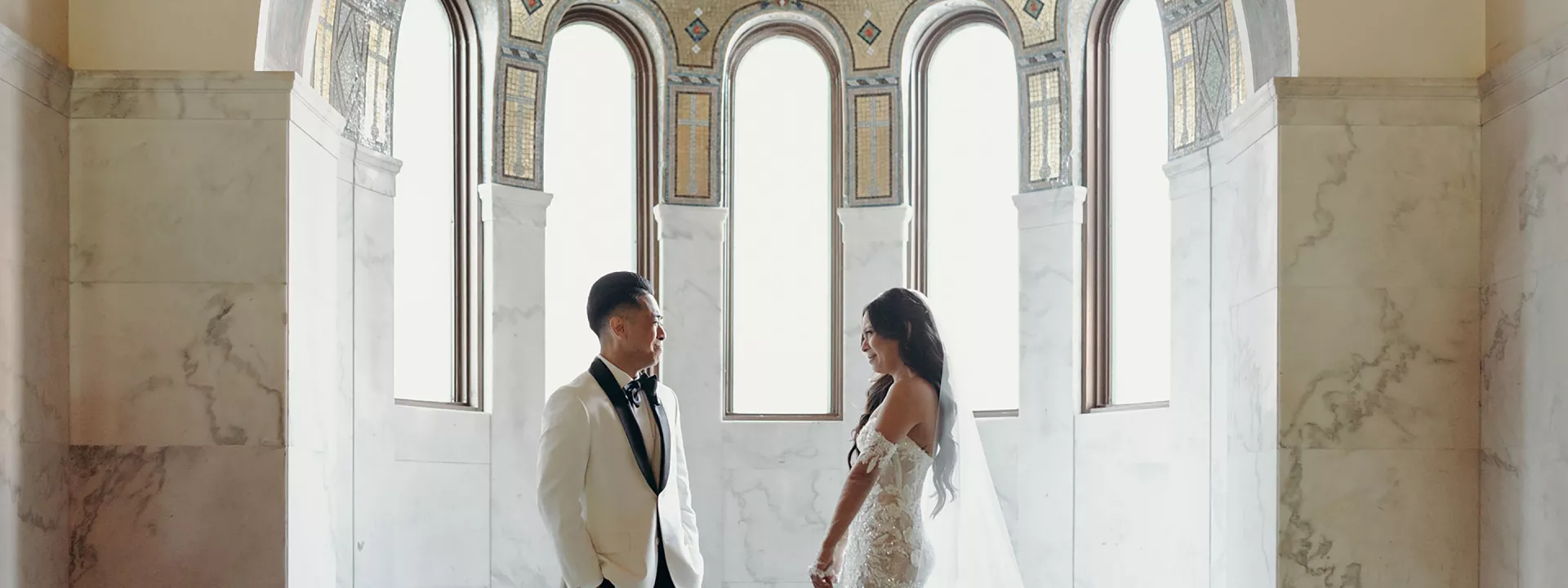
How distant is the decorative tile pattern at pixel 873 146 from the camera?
8.14m

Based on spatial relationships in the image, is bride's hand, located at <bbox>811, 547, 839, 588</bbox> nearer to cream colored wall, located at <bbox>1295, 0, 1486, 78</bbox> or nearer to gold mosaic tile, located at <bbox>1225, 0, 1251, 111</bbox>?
cream colored wall, located at <bbox>1295, 0, 1486, 78</bbox>

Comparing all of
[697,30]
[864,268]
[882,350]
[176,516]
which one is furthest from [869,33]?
[176,516]

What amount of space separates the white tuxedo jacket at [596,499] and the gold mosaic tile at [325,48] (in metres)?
2.52

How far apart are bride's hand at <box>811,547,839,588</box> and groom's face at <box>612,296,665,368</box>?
77 cm

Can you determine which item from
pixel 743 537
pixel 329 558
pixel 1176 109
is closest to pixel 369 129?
pixel 329 558

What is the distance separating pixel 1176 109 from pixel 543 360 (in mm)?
3387

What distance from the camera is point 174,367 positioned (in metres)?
4.57

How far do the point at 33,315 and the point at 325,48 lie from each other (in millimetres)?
2068

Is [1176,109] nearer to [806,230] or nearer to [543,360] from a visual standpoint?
[806,230]

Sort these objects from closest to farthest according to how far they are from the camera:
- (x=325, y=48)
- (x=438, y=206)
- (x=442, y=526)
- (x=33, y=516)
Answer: (x=33, y=516) → (x=325, y=48) → (x=442, y=526) → (x=438, y=206)

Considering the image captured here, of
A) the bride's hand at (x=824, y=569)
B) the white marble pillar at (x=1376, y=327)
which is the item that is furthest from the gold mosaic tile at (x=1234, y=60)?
the bride's hand at (x=824, y=569)

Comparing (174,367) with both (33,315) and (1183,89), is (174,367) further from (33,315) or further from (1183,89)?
(1183,89)

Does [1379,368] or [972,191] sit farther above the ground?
[972,191]

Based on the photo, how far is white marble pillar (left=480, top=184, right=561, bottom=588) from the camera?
24.4 feet
